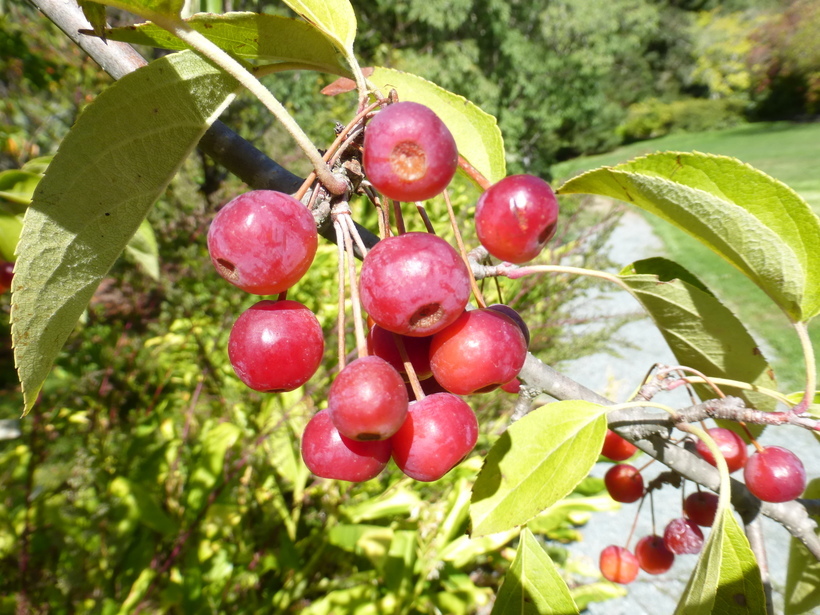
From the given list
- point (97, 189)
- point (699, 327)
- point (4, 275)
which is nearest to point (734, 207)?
point (699, 327)

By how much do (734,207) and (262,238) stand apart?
587 mm

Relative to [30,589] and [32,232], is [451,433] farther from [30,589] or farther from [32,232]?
[30,589]

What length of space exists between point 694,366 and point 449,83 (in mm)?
11099

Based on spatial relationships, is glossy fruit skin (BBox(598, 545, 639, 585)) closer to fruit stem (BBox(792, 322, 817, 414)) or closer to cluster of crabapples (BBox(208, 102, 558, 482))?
fruit stem (BBox(792, 322, 817, 414))

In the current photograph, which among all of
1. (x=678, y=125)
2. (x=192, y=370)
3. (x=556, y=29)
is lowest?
(x=678, y=125)

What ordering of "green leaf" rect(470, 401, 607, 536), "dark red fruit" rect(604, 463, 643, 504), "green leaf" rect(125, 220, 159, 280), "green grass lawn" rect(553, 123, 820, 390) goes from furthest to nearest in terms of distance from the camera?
"green grass lawn" rect(553, 123, 820, 390), "green leaf" rect(125, 220, 159, 280), "dark red fruit" rect(604, 463, 643, 504), "green leaf" rect(470, 401, 607, 536)

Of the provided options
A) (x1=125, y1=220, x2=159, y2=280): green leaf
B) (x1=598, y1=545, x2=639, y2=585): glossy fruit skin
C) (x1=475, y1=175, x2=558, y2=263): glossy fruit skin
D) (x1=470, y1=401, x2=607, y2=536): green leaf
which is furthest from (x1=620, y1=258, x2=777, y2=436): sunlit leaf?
(x1=125, y1=220, x2=159, y2=280): green leaf

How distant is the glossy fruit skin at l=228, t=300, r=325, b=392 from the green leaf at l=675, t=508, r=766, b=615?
62 cm

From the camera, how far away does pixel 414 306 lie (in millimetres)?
552

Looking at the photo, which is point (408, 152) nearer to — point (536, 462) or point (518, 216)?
point (518, 216)

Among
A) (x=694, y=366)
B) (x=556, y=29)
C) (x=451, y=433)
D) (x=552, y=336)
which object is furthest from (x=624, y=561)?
(x=556, y=29)

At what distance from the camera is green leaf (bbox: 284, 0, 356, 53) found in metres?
0.64

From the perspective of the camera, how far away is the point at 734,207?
0.65m

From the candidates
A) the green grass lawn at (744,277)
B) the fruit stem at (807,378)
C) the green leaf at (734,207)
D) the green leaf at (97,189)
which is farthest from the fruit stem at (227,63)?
the fruit stem at (807,378)
